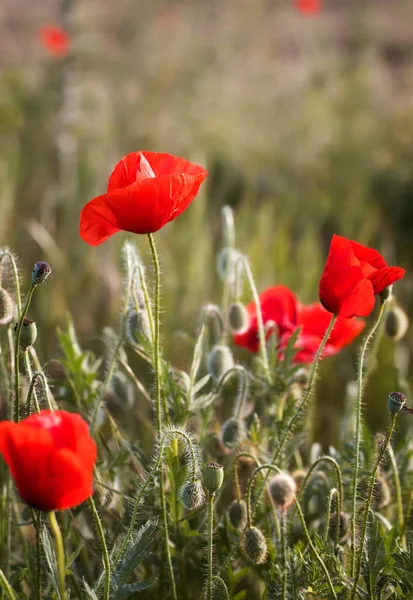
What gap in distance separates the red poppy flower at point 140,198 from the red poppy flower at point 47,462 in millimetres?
270

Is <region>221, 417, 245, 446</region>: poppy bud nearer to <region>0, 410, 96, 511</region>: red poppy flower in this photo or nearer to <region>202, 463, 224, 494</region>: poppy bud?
<region>202, 463, 224, 494</region>: poppy bud

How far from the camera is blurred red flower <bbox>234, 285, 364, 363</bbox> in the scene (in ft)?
4.12

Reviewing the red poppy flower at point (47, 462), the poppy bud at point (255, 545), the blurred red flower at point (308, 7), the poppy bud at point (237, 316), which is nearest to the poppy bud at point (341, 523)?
the poppy bud at point (255, 545)

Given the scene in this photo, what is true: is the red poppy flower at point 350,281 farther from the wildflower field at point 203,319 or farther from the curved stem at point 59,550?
the curved stem at point 59,550

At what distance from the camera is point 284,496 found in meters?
0.95

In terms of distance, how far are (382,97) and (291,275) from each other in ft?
9.06

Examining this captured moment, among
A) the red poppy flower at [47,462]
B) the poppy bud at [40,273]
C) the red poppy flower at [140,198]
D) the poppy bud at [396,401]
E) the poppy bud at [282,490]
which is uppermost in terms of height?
the red poppy flower at [140,198]

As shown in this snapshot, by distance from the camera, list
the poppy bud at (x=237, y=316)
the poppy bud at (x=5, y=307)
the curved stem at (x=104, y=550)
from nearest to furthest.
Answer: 1. the curved stem at (x=104, y=550)
2. the poppy bud at (x=5, y=307)
3. the poppy bud at (x=237, y=316)

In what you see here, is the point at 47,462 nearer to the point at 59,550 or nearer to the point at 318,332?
the point at 59,550

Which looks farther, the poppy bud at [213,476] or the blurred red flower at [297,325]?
the blurred red flower at [297,325]

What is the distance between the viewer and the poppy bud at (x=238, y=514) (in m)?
1.04

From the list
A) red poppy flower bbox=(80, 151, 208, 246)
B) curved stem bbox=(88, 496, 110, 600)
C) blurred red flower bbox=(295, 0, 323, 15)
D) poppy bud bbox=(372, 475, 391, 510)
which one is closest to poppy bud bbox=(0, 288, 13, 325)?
red poppy flower bbox=(80, 151, 208, 246)

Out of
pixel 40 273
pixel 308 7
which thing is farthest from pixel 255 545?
pixel 308 7

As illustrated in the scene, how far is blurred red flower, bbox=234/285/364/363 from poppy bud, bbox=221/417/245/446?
187mm
